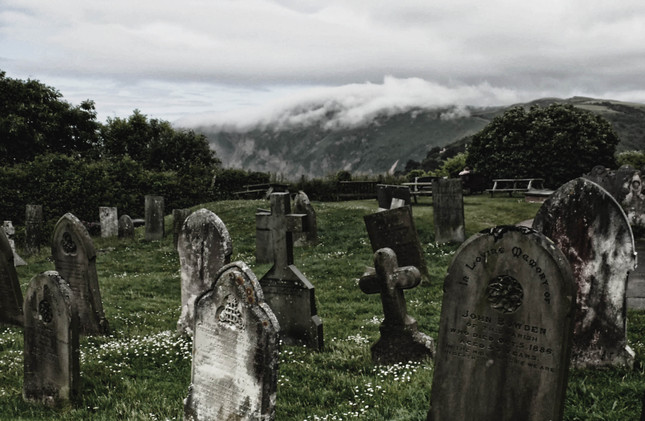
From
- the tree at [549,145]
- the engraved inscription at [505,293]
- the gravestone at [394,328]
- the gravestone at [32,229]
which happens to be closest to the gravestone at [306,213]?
the gravestone at [32,229]

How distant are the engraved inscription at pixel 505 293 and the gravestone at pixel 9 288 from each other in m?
8.05

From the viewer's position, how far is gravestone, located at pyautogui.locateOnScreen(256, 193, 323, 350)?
7.39 meters

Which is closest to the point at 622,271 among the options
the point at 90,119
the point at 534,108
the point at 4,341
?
the point at 4,341

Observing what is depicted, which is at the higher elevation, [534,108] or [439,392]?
[534,108]

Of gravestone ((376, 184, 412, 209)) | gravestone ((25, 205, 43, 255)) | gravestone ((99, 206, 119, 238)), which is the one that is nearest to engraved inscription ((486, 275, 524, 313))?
gravestone ((376, 184, 412, 209))

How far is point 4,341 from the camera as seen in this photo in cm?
788

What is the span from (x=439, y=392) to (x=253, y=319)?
174 cm

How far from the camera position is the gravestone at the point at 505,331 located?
3.89 metres

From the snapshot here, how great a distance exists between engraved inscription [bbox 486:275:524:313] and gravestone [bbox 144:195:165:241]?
1823 centimetres

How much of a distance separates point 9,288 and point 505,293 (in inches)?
326

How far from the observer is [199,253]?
793cm

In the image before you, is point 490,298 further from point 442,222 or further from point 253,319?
point 442,222

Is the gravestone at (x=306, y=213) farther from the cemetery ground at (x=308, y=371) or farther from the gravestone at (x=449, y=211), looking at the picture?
the cemetery ground at (x=308, y=371)

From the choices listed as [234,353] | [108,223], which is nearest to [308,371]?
[234,353]
